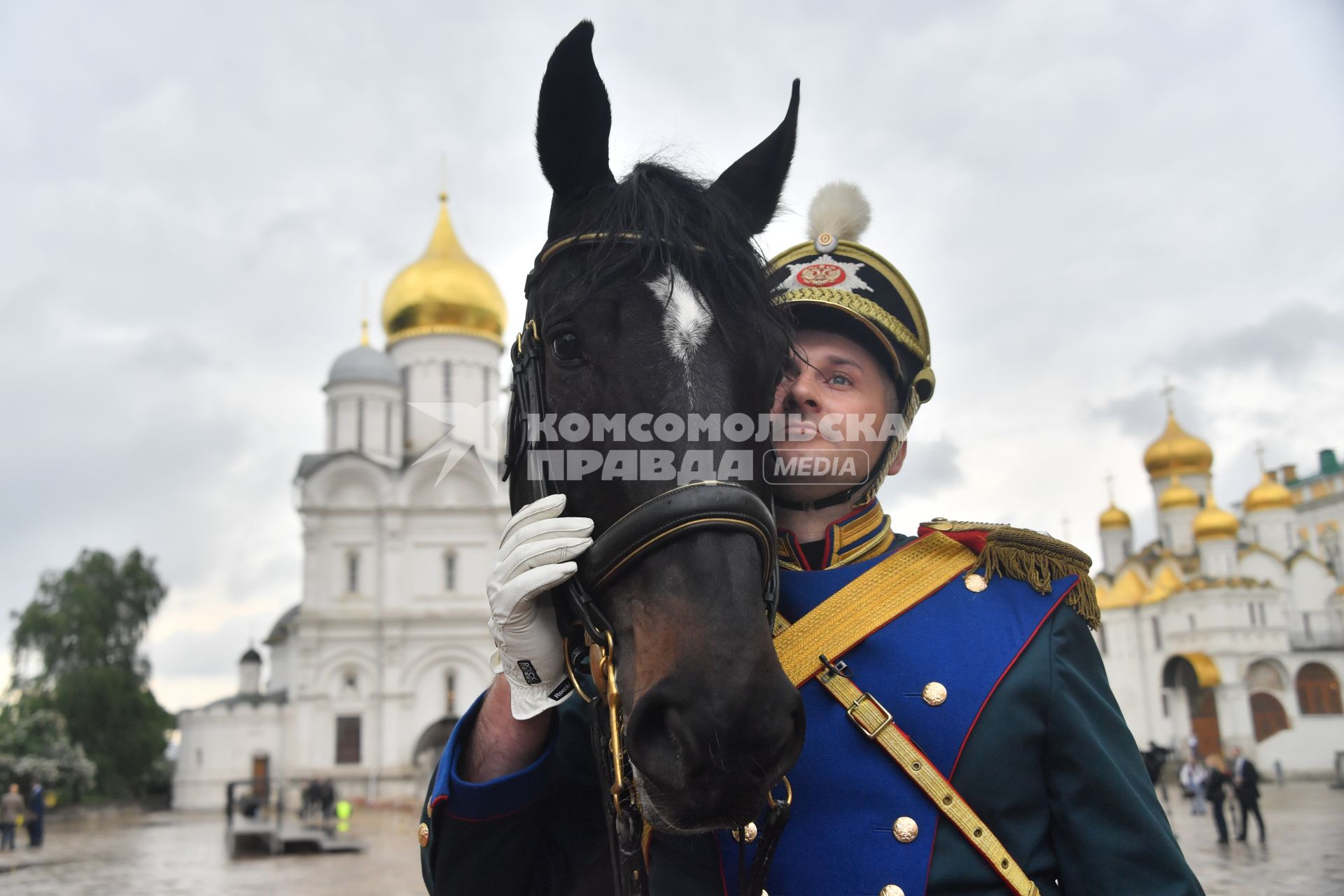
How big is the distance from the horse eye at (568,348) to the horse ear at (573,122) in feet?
1.07

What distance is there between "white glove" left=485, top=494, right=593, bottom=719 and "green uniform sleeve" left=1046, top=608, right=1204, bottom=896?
0.84m

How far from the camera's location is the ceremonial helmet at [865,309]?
88.4 inches

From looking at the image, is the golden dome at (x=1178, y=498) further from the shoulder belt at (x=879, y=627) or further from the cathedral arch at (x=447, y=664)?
the shoulder belt at (x=879, y=627)

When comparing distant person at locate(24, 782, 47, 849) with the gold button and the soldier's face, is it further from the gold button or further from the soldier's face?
the gold button

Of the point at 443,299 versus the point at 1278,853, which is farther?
the point at 443,299

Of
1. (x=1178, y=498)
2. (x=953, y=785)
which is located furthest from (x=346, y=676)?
(x=953, y=785)

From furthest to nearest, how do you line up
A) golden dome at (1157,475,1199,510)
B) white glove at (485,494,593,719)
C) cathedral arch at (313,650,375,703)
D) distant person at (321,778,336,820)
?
golden dome at (1157,475,1199,510), cathedral arch at (313,650,375,703), distant person at (321,778,336,820), white glove at (485,494,593,719)

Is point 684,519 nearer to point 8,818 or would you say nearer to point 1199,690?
point 8,818

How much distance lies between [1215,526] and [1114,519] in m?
10.1

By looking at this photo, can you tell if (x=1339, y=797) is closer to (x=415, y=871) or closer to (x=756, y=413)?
(x=415, y=871)

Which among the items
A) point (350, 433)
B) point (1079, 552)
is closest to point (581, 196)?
point (1079, 552)

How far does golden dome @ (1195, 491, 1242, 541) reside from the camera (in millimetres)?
36938

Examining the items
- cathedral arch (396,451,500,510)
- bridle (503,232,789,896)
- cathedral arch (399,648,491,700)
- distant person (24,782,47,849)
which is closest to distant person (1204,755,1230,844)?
bridle (503,232,789,896)

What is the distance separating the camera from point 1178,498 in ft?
134
